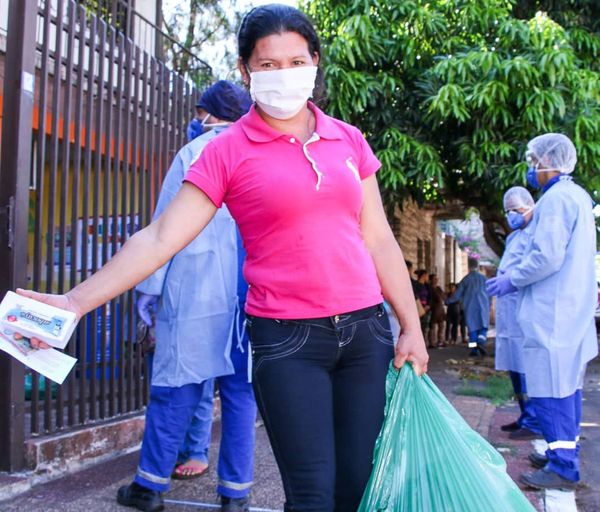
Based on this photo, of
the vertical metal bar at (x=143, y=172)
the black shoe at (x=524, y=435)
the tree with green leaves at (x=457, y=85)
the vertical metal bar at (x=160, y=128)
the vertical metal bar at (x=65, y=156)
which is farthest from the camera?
the tree with green leaves at (x=457, y=85)

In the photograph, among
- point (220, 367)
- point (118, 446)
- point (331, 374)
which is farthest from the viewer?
point (118, 446)

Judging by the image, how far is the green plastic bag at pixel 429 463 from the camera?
201 cm

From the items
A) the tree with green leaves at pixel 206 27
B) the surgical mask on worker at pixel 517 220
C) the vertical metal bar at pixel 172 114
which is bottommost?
the surgical mask on worker at pixel 517 220

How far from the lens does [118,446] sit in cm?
460

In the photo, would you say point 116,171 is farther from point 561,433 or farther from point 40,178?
point 561,433

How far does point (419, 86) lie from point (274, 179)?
7.50 metres

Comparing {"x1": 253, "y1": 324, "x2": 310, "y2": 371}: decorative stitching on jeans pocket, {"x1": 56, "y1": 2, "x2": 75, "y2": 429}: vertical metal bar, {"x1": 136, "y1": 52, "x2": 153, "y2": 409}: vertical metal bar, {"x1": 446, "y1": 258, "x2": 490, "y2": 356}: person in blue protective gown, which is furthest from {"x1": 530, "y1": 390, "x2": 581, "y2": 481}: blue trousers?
{"x1": 446, "y1": 258, "x2": 490, "y2": 356}: person in blue protective gown

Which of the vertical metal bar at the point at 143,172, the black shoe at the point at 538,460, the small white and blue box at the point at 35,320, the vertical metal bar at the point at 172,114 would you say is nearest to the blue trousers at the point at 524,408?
the black shoe at the point at 538,460

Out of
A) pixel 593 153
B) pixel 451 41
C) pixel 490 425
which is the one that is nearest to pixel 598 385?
pixel 593 153

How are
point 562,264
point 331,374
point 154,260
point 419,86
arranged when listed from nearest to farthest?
point 154,260 → point 331,374 → point 562,264 → point 419,86

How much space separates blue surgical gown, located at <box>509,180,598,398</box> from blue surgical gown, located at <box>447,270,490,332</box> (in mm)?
8961

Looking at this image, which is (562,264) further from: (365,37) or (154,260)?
(365,37)

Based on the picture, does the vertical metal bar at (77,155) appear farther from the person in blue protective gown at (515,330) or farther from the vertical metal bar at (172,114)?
the person in blue protective gown at (515,330)

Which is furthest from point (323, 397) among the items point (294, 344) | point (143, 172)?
point (143, 172)
